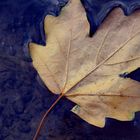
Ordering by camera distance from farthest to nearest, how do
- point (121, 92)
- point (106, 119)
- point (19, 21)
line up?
point (19, 21) → point (106, 119) → point (121, 92)

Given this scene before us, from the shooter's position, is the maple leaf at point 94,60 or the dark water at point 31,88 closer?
the maple leaf at point 94,60

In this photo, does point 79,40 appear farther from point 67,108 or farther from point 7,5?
point 7,5

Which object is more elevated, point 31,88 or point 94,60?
point 94,60

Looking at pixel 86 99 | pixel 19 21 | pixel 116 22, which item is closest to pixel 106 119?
pixel 86 99

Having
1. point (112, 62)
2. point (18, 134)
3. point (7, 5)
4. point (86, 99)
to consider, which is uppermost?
point (7, 5)
